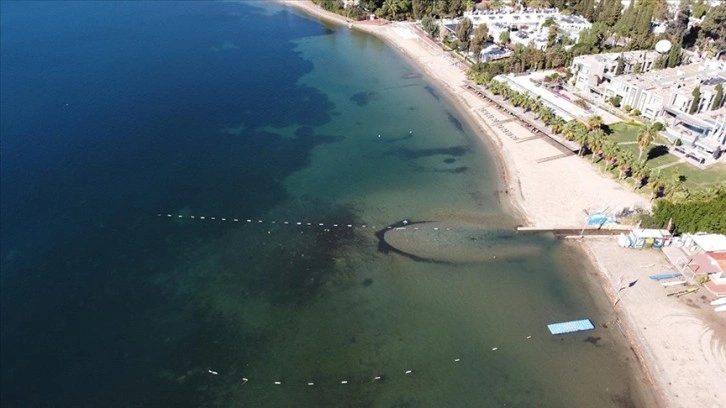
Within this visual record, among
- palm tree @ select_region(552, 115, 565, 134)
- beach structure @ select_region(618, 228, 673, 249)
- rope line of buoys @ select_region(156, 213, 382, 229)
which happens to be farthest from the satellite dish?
rope line of buoys @ select_region(156, 213, 382, 229)

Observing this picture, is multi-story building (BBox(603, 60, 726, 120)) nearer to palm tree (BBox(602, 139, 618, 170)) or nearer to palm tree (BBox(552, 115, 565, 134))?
palm tree (BBox(552, 115, 565, 134))

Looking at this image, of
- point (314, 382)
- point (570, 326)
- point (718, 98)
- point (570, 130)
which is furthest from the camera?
point (718, 98)

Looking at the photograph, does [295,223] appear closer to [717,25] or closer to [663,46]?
[663,46]

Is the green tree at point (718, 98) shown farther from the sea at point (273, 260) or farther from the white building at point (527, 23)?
the sea at point (273, 260)

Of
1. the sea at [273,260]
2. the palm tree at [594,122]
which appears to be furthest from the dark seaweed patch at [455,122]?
the palm tree at [594,122]

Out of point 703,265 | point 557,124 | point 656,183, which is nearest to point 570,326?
point 703,265

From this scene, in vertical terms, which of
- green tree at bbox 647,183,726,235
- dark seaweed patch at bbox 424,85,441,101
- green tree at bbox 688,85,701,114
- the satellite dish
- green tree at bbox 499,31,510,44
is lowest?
green tree at bbox 647,183,726,235
